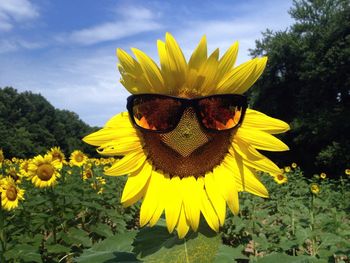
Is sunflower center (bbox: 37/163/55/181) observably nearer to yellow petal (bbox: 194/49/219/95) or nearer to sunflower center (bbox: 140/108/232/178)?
sunflower center (bbox: 140/108/232/178)

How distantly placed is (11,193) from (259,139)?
3.19 m

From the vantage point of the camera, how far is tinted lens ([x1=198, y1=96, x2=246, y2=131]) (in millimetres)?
1065

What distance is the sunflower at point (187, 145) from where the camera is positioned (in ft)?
3.50

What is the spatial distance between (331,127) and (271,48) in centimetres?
674

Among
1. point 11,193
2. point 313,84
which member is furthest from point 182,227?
point 313,84

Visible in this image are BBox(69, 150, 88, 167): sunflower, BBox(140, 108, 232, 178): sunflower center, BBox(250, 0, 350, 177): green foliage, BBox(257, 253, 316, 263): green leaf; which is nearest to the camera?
BBox(140, 108, 232, 178): sunflower center

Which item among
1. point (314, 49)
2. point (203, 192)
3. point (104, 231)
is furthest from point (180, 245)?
point (314, 49)

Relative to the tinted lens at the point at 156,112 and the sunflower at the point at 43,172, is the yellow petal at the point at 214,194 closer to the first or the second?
the tinted lens at the point at 156,112

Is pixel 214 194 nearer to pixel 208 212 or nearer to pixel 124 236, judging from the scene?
pixel 208 212

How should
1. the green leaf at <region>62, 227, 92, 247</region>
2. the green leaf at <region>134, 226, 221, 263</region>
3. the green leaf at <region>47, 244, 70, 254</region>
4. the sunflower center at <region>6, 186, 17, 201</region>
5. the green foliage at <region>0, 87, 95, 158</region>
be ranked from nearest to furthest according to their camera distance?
the green leaf at <region>134, 226, 221, 263</region> → the green leaf at <region>47, 244, 70, 254</region> → the green leaf at <region>62, 227, 92, 247</region> → the sunflower center at <region>6, 186, 17, 201</region> → the green foliage at <region>0, 87, 95, 158</region>

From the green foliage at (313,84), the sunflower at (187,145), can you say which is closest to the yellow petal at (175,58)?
the sunflower at (187,145)

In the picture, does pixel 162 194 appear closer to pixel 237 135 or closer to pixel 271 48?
pixel 237 135

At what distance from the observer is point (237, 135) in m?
1.15

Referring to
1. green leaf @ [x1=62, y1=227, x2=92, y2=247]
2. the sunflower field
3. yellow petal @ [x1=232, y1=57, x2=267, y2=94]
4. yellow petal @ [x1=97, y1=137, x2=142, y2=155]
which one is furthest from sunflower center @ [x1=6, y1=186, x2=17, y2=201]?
yellow petal @ [x1=232, y1=57, x2=267, y2=94]
